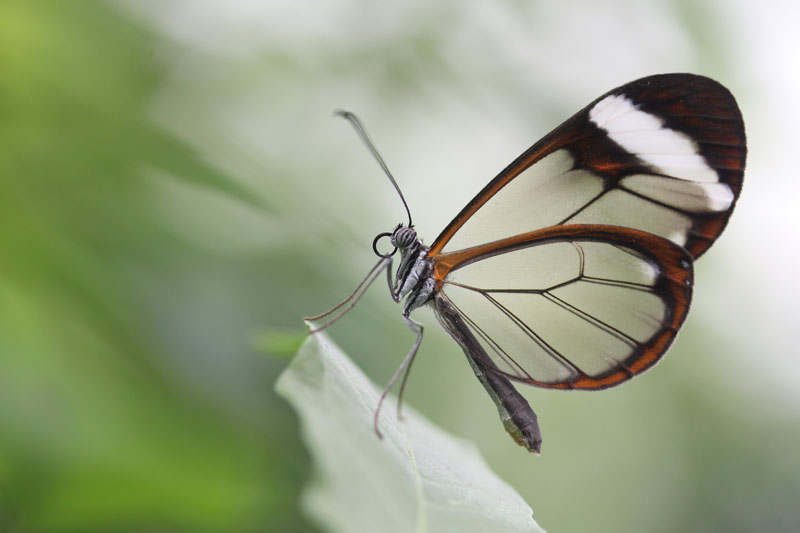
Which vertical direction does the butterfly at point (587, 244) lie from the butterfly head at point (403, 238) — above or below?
below

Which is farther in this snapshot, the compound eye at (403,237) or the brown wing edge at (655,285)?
the compound eye at (403,237)

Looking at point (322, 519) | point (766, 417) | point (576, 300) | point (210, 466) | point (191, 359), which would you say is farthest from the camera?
point (766, 417)

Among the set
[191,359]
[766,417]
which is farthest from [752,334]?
[191,359]

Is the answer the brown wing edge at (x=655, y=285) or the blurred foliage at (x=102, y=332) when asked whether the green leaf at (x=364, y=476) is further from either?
the brown wing edge at (x=655, y=285)

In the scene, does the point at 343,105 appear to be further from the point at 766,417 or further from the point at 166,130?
the point at 766,417

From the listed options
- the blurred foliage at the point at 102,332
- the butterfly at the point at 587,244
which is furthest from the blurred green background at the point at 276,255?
the butterfly at the point at 587,244
